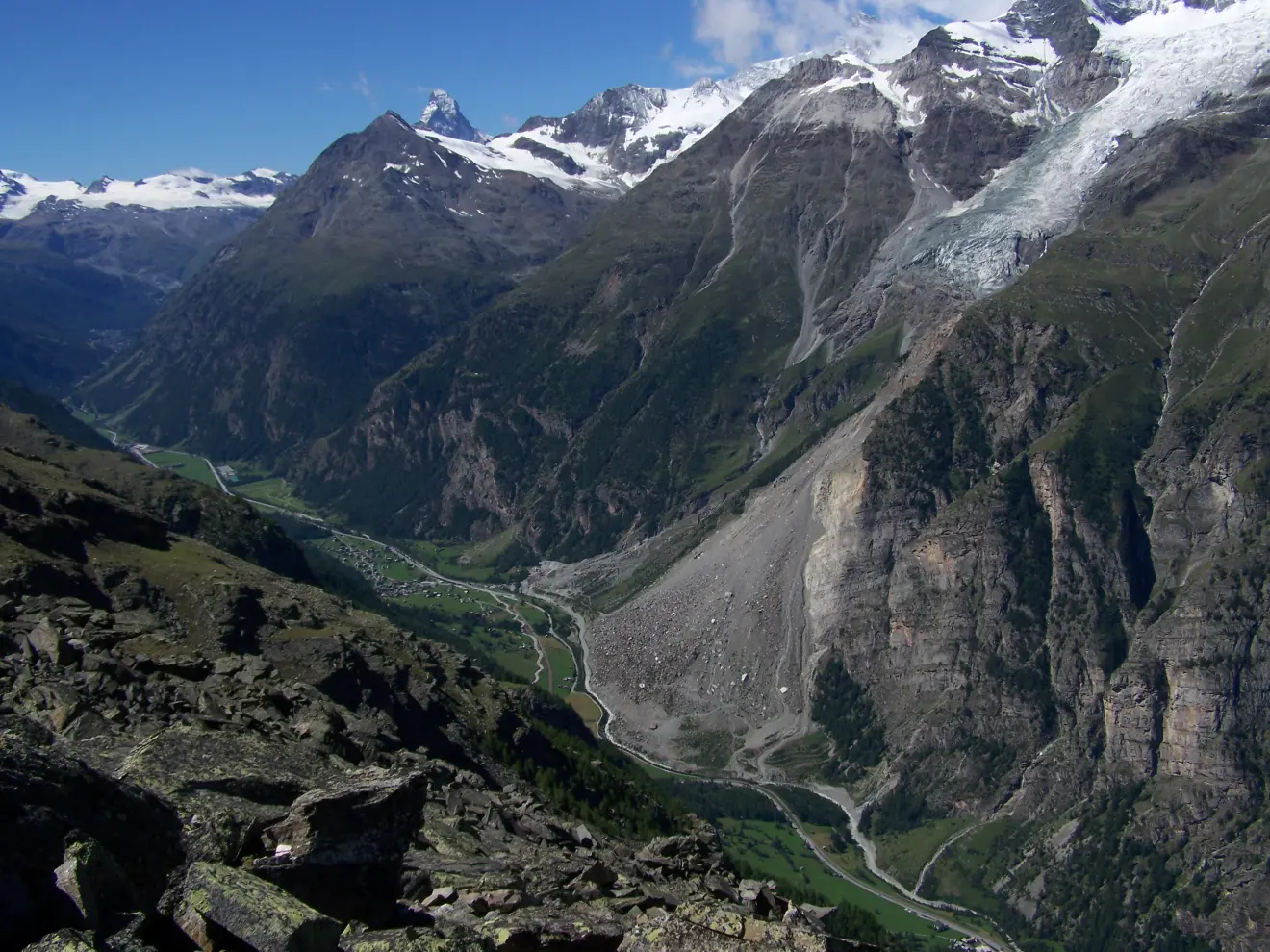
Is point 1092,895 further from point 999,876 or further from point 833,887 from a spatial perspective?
point 833,887

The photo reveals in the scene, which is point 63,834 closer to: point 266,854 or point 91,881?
point 91,881

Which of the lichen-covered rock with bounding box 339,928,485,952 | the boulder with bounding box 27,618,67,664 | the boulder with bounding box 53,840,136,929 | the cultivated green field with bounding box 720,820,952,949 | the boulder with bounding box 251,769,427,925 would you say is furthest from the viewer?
the cultivated green field with bounding box 720,820,952,949

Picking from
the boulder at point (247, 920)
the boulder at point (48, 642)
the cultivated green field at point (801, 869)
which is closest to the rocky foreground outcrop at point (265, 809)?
the boulder at point (247, 920)

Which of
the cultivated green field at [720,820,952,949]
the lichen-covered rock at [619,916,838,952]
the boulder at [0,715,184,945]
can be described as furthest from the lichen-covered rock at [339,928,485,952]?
the cultivated green field at [720,820,952,949]

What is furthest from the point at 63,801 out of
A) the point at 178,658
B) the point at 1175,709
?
the point at 1175,709

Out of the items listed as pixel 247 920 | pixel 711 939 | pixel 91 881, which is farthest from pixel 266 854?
pixel 711 939

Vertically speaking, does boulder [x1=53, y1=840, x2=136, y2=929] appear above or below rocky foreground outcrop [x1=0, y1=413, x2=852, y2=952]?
above

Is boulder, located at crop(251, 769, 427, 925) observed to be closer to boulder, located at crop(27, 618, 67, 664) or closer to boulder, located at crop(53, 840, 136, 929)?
boulder, located at crop(53, 840, 136, 929)
